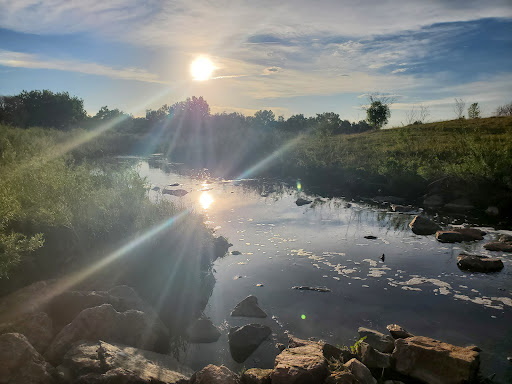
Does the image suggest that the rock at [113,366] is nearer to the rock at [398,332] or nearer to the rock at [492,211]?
the rock at [398,332]

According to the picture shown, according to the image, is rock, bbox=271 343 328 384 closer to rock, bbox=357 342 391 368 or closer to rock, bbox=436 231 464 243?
rock, bbox=357 342 391 368

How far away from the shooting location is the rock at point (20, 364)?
17.4ft

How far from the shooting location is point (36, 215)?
9.65 metres

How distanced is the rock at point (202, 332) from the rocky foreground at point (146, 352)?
0.02 meters

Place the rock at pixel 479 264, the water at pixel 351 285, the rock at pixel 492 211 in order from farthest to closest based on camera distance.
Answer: the rock at pixel 492 211
the rock at pixel 479 264
the water at pixel 351 285

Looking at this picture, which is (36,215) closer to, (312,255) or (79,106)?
(312,255)

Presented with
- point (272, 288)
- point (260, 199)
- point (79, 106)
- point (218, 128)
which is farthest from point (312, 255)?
point (79, 106)

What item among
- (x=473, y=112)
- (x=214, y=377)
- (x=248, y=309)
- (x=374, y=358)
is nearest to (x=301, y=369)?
(x=214, y=377)

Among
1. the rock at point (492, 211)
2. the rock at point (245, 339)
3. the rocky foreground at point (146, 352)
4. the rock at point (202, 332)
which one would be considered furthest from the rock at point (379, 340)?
the rock at point (492, 211)

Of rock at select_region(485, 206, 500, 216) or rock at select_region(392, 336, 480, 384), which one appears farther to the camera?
rock at select_region(485, 206, 500, 216)

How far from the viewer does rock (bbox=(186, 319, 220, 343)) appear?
816 centimetres

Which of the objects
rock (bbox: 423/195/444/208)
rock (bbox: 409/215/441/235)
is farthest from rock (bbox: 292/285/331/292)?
rock (bbox: 423/195/444/208)

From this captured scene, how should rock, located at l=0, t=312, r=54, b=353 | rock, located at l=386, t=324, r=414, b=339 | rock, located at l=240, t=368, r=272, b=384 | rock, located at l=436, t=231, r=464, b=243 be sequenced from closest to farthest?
rock, located at l=240, t=368, r=272, b=384 < rock, located at l=0, t=312, r=54, b=353 < rock, located at l=386, t=324, r=414, b=339 < rock, located at l=436, t=231, r=464, b=243

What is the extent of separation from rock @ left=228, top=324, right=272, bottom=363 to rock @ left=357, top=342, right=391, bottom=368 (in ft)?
7.36
